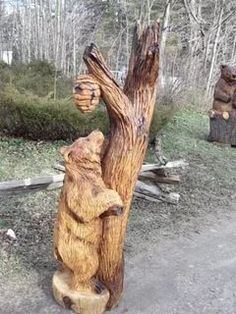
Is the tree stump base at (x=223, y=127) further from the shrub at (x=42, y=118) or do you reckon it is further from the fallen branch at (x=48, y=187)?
the fallen branch at (x=48, y=187)

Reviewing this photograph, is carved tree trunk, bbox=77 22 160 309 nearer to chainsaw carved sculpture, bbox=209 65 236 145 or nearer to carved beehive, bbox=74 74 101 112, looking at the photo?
carved beehive, bbox=74 74 101 112

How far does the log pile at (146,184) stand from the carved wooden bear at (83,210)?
158 cm

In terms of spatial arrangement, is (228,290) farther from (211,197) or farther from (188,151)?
(188,151)

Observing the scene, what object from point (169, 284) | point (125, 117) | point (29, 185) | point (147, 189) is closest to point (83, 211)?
point (125, 117)

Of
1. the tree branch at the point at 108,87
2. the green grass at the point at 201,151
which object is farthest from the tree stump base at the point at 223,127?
the tree branch at the point at 108,87

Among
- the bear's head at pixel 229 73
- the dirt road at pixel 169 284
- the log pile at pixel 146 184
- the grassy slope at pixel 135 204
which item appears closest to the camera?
the dirt road at pixel 169 284

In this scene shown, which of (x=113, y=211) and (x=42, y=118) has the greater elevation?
(x=113, y=211)

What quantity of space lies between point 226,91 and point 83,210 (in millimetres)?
5175

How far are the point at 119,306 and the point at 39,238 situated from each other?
989 mm

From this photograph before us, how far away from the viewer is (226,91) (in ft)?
22.6

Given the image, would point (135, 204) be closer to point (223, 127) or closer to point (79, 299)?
point (79, 299)

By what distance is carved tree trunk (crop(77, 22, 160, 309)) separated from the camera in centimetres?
218

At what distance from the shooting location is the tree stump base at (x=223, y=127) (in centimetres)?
687

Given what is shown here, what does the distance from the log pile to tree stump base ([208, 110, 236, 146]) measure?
234cm
